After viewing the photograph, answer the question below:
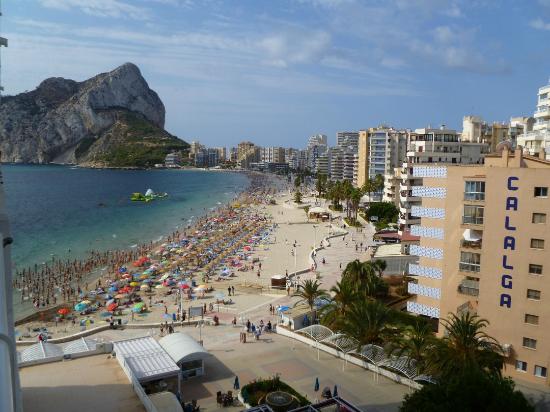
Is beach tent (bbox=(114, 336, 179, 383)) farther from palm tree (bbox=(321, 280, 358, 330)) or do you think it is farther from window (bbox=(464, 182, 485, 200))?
window (bbox=(464, 182, 485, 200))

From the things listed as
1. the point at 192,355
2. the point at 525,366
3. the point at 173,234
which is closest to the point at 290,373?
the point at 192,355

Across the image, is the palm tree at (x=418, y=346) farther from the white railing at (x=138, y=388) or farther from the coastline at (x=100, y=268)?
the coastline at (x=100, y=268)

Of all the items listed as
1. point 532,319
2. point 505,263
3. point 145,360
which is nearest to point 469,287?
point 505,263

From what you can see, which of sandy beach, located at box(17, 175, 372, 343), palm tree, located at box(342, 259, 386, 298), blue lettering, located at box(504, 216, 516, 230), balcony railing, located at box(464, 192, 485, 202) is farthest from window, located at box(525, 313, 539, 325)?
sandy beach, located at box(17, 175, 372, 343)

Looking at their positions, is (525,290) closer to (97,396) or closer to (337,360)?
(337,360)

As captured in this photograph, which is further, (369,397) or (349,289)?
(349,289)

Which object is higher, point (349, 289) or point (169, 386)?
point (349, 289)
